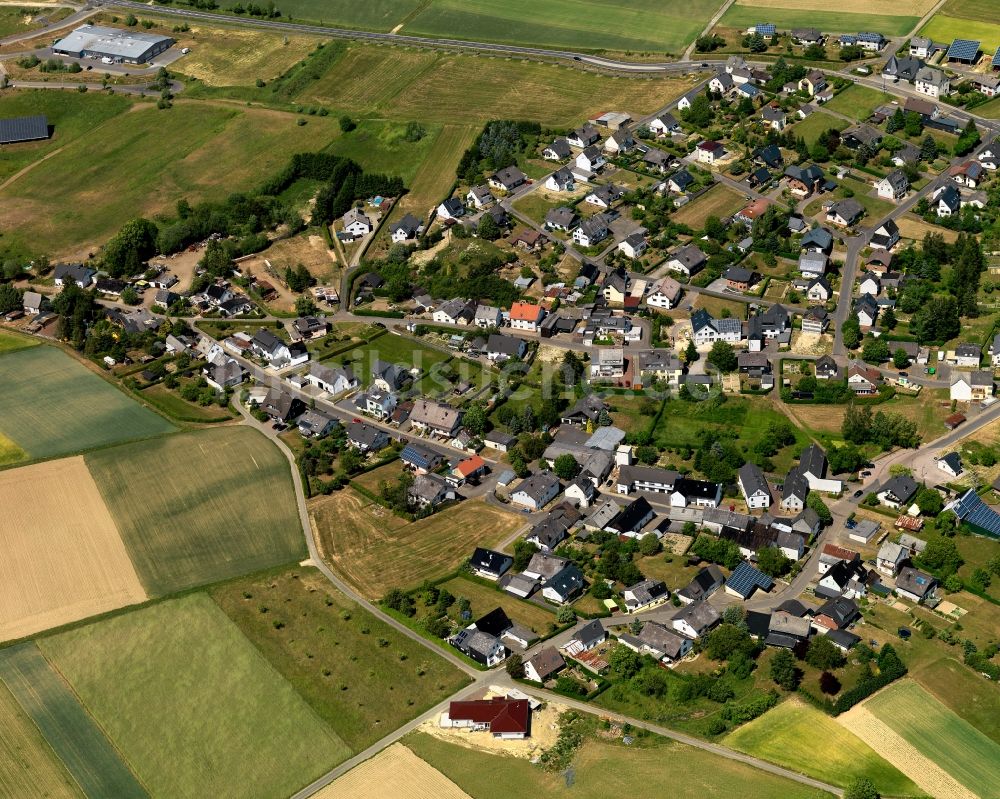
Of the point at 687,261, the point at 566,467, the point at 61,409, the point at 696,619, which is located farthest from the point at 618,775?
the point at 687,261

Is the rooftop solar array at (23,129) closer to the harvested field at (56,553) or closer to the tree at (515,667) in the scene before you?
the harvested field at (56,553)

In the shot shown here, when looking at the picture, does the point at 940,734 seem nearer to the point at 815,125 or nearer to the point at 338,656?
the point at 338,656

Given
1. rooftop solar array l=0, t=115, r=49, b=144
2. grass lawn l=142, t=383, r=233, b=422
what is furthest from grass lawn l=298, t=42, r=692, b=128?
grass lawn l=142, t=383, r=233, b=422

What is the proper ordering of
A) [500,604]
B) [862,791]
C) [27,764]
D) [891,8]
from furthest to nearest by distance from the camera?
[891,8] → [500,604] → [27,764] → [862,791]

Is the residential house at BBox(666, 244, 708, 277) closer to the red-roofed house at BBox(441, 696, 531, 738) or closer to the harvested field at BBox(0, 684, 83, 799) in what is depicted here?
the red-roofed house at BBox(441, 696, 531, 738)

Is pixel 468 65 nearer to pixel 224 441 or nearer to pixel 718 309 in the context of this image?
pixel 718 309

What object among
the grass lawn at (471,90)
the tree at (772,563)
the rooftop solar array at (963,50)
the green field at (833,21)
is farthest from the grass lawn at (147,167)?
the tree at (772,563)
